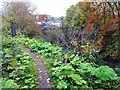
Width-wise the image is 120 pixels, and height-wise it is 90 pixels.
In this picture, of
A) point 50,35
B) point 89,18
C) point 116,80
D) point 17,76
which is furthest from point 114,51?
point 17,76

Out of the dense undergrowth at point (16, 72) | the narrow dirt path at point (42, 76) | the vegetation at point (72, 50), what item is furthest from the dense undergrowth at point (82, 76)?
the dense undergrowth at point (16, 72)

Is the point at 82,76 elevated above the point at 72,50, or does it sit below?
below

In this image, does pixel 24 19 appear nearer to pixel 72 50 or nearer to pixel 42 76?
pixel 72 50

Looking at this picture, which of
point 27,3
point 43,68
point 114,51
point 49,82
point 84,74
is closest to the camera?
point 49,82

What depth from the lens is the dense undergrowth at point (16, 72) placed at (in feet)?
16.2

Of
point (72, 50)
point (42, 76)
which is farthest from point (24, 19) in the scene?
point (42, 76)

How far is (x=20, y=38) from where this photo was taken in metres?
10.7

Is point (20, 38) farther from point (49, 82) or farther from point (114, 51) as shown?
point (49, 82)

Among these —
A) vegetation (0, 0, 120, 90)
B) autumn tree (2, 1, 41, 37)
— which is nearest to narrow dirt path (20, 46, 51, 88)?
vegetation (0, 0, 120, 90)

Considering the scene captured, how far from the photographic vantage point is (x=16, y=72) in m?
5.41

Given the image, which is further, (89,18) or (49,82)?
(89,18)

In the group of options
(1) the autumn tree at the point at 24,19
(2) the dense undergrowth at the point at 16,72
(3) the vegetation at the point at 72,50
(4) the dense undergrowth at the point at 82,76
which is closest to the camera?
(2) the dense undergrowth at the point at 16,72

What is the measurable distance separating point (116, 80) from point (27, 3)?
5.79 m

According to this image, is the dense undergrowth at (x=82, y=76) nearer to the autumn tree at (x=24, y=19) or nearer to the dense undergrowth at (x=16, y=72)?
the dense undergrowth at (x=16, y=72)
